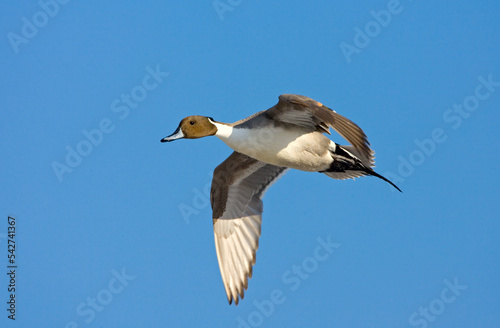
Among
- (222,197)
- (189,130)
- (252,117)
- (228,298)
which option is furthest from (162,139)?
(228,298)

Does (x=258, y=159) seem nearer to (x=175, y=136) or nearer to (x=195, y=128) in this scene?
(x=195, y=128)

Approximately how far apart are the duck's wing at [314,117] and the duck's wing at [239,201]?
1.32 metres

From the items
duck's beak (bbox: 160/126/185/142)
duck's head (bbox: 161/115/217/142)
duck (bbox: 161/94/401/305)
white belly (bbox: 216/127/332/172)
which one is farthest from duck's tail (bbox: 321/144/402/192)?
duck's beak (bbox: 160/126/185/142)

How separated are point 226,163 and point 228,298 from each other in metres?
1.87

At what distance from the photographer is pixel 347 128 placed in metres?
7.07

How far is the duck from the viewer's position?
7771mm

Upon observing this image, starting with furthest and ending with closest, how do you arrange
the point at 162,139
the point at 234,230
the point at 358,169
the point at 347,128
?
the point at 234,230 → the point at 358,169 → the point at 162,139 → the point at 347,128

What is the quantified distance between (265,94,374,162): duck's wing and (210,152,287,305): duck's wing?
132 centimetres

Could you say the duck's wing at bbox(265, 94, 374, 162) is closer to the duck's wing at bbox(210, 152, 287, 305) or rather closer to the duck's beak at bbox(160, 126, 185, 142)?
the duck's beak at bbox(160, 126, 185, 142)

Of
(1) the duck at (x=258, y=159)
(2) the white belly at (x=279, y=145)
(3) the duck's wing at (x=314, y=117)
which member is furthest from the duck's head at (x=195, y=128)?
(3) the duck's wing at (x=314, y=117)

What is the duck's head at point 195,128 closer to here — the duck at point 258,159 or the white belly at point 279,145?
the duck at point 258,159

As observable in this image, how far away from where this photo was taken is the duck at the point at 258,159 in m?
7.77

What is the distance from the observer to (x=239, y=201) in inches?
364

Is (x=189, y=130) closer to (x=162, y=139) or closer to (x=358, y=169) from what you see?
(x=162, y=139)
